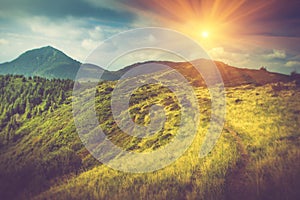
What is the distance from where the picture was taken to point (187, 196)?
11133mm

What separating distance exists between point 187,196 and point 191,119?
36.1 feet

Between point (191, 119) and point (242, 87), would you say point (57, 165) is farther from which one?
point (242, 87)

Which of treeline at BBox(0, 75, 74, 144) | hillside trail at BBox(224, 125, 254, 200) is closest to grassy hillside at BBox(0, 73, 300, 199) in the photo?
hillside trail at BBox(224, 125, 254, 200)

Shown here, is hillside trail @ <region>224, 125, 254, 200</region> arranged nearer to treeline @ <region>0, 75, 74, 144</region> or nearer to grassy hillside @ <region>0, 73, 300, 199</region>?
grassy hillside @ <region>0, 73, 300, 199</region>

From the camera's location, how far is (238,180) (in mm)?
11352

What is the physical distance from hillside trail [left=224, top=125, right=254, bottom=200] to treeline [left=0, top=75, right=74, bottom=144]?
237 feet

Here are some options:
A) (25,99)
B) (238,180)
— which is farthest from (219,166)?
(25,99)

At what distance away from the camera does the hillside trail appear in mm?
10484

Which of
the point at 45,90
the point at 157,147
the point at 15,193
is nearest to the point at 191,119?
the point at 157,147

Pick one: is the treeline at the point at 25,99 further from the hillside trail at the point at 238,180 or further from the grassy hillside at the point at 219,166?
the hillside trail at the point at 238,180

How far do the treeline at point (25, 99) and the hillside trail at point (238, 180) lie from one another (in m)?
72.2

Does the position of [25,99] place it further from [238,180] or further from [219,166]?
[238,180]

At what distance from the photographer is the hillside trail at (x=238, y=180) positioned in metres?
10.5

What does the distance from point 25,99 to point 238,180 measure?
11026 centimetres
